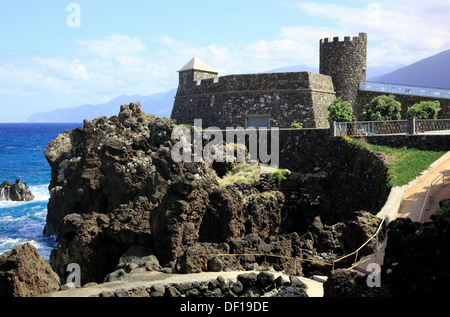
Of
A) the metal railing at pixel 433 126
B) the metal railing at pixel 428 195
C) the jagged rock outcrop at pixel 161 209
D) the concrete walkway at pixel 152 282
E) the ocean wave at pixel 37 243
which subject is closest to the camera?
the concrete walkway at pixel 152 282

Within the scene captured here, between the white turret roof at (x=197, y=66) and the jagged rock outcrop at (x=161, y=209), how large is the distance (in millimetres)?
9462

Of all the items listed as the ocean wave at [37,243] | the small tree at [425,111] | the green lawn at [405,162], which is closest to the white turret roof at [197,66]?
the ocean wave at [37,243]

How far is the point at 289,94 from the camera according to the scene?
36.3 metres

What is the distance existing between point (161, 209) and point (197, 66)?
24.6 metres

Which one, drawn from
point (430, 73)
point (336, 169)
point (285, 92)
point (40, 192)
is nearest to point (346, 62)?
point (285, 92)

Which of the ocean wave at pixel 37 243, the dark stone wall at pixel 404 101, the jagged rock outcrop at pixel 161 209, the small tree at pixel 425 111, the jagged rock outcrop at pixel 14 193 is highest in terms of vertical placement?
the dark stone wall at pixel 404 101

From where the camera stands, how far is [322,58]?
39312 millimetres

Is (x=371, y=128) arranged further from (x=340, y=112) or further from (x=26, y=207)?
(x=26, y=207)

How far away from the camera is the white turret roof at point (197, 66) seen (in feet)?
138

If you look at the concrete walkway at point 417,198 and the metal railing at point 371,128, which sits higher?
the metal railing at point 371,128

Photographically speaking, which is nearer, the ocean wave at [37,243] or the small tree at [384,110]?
the small tree at [384,110]

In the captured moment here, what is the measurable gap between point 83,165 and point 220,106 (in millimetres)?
11931

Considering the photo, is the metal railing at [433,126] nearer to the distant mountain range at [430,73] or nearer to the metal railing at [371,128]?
the metal railing at [371,128]

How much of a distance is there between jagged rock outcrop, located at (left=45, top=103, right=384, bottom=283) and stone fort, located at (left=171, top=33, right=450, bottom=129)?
6659 mm
